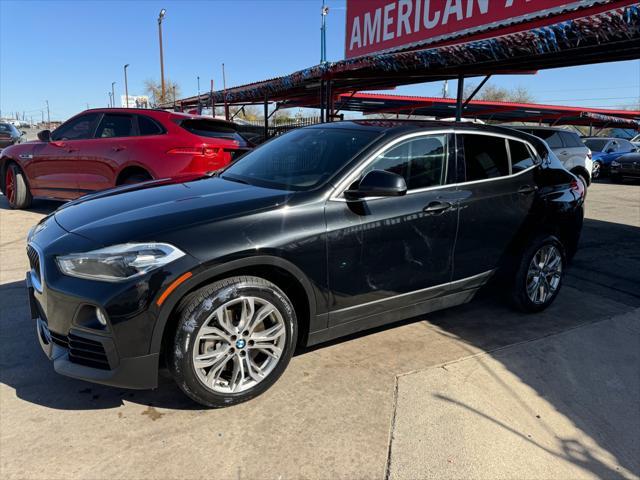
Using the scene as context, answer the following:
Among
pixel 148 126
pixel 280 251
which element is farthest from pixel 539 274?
pixel 148 126

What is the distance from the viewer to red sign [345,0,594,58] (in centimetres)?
838

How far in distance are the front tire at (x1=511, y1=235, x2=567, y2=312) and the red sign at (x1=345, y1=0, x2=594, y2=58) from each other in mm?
4622

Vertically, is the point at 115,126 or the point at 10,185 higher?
the point at 115,126

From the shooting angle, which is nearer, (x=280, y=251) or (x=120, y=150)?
(x=280, y=251)

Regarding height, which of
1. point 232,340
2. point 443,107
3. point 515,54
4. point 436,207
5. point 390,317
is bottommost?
point 390,317

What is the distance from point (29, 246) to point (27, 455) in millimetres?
1303

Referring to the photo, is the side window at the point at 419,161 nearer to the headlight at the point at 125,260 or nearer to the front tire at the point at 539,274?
the front tire at the point at 539,274

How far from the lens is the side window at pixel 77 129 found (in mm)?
7156

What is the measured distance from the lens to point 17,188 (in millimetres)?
8086

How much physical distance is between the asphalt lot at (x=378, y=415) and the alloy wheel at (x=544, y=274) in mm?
336

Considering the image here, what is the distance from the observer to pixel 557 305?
4.55 metres

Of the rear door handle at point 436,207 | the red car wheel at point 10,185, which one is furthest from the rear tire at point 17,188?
the rear door handle at point 436,207

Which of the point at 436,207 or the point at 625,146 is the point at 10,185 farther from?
the point at 625,146

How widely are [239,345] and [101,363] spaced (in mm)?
736
